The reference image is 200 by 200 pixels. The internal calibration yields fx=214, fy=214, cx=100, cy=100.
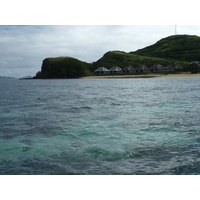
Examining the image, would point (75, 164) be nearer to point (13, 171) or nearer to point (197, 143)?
point (13, 171)

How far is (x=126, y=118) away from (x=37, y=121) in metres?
8.37

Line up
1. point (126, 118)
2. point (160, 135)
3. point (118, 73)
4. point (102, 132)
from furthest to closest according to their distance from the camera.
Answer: point (118, 73) < point (126, 118) < point (102, 132) < point (160, 135)

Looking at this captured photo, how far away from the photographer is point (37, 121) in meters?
20.1

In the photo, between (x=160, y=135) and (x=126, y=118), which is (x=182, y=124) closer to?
(x=160, y=135)

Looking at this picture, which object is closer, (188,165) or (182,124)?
(188,165)

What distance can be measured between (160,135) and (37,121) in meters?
11.5

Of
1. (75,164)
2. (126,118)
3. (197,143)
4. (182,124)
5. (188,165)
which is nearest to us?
(188,165)

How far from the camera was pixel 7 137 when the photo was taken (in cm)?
1506

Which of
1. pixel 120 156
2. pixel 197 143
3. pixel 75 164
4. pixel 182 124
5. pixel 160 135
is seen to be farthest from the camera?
pixel 182 124

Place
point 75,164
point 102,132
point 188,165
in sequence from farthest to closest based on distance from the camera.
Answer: point 102,132 < point 75,164 < point 188,165

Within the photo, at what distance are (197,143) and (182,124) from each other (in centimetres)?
477

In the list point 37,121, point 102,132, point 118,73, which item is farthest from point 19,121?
point 118,73

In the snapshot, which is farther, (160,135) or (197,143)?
(160,135)

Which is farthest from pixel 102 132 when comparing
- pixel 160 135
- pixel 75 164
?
pixel 75 164
